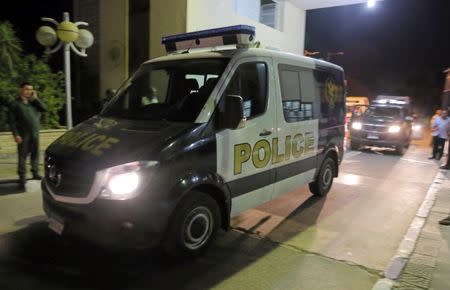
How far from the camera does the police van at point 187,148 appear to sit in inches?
137

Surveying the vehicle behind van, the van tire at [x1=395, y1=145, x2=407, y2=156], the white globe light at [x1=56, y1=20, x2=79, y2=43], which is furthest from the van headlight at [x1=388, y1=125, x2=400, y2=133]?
the white globe light at [x1=56, y1=20, x2=79, y2=43]

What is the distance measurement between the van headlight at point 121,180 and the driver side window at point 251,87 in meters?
1.38

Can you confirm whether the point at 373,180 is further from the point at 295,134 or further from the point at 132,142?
the point at 132,142

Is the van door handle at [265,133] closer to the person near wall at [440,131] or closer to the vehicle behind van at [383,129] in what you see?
the person near wall at [440,131]

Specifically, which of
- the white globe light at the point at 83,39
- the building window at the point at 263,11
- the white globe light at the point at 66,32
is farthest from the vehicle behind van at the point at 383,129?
the white globe light at the point at 66,32

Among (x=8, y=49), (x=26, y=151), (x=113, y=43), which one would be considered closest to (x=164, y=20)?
(x=113, y=43)

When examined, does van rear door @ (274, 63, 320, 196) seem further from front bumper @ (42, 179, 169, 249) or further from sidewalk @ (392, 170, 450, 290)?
front bumper @ (42, 179, 169, 249)

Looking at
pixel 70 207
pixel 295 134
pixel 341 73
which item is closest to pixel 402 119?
pixel 341 73

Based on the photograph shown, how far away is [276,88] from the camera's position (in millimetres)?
4902

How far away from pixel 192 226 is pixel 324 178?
353cm

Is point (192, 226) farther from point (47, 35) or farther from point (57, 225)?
point (47, 35)

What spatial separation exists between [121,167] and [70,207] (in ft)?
2.24

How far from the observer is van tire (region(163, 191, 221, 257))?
382cm

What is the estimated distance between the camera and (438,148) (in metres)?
12.6
